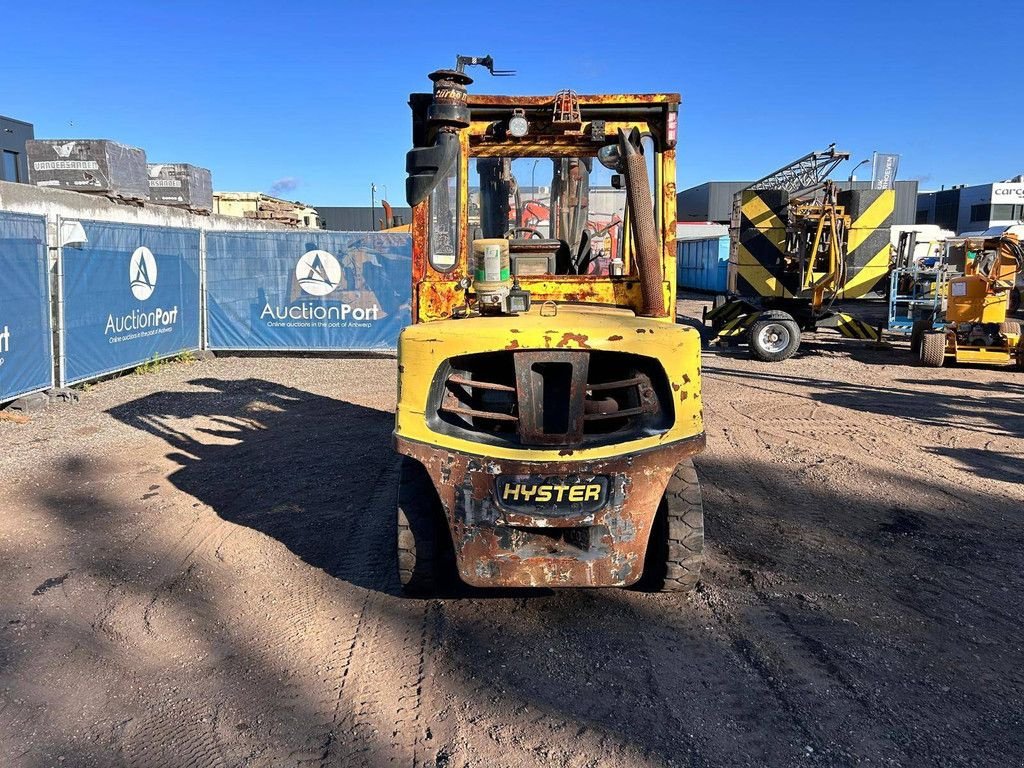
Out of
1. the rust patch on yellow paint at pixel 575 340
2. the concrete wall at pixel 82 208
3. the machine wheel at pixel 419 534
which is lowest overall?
the machine wheel at pixel 419 534

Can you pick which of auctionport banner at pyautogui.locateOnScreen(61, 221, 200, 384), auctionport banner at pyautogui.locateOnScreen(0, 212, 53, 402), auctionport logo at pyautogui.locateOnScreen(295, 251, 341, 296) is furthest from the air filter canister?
auctionport logo at pyautogui.locateOnScreen(295, 251, 341, 296)

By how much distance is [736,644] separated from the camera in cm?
373

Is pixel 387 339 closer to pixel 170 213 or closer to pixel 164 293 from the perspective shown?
pixel 164 293

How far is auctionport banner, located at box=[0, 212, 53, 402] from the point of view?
27.2 feet

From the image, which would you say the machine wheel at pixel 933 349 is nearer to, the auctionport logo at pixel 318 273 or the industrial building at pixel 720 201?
the auctionport logo at pixel 318 273

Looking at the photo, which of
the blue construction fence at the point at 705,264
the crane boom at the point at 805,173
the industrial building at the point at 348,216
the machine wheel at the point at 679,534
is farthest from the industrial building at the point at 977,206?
the machine wheel at the point at 679,534

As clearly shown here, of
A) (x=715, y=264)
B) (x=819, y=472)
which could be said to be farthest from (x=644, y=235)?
(x=715, y=264)

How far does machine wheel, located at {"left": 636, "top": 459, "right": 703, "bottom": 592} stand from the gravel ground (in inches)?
7.5

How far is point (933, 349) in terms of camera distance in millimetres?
12648

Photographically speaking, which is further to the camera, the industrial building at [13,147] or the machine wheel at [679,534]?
the industrial building at [13,147]

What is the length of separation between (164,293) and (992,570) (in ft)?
37.5

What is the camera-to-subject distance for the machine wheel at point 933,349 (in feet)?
41.4

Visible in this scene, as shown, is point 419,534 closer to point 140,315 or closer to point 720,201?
point 140,315

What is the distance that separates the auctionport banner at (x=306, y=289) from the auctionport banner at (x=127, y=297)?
1.57ft
